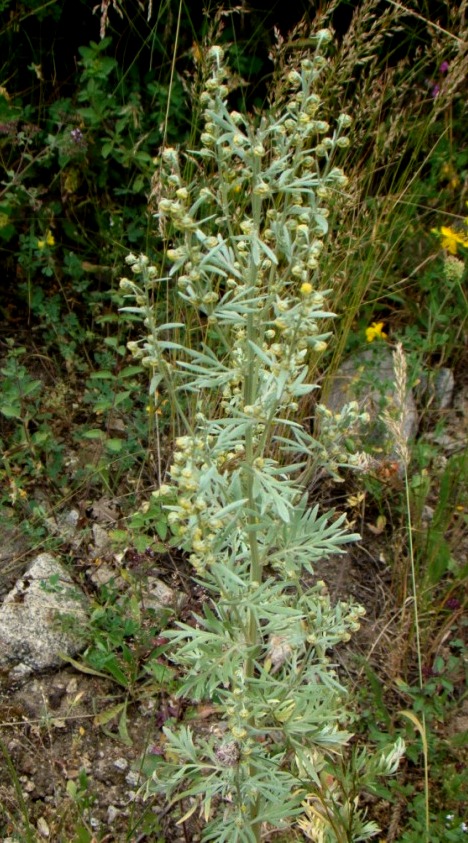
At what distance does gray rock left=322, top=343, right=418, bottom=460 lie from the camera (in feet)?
11.0

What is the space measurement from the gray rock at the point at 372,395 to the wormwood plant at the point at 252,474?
1210 millimetres

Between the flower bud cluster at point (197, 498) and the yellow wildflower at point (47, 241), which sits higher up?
the flower bud cluster at point (197, 498)

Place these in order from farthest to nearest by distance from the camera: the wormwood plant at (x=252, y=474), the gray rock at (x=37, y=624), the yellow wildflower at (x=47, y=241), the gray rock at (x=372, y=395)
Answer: the yellow wildflower at (x=47, y=241) < the gray rock at (x=372, y=395) < the gray rock at (x=37, y=624) < the wormwood plant at (x=252, y=474)

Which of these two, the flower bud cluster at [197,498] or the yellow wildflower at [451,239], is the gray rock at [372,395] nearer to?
the yellow wildflower at [451,239]

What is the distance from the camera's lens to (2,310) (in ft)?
12.1

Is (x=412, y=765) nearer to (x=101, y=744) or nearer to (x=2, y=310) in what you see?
(x=101, y=744)

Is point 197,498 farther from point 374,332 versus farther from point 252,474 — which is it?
point 374,332

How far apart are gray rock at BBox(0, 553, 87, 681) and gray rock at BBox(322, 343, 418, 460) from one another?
1.28 meters

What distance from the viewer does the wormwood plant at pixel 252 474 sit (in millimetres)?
1633

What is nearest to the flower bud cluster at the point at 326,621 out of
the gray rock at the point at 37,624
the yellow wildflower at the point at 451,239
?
the gray rock at the point at 37,624

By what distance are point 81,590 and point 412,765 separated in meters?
1.28

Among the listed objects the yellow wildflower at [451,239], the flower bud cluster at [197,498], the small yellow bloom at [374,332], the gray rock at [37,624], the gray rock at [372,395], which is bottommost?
the gray rock at [37,624]

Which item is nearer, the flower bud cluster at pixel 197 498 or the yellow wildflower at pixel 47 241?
the flower bud cluster at pixel 197 498

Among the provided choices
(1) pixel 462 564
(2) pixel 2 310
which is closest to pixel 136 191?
(2) pixel 2 310
